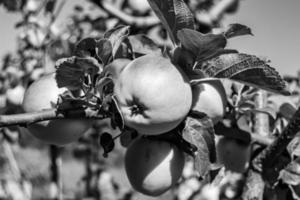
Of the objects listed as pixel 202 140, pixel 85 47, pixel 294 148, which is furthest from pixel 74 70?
Answer: pixel 294 148

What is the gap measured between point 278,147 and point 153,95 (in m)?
0.36

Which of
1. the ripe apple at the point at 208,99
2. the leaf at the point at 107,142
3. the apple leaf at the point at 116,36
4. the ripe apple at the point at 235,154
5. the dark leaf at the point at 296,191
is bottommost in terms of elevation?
the dark leaf at the point at 296,191

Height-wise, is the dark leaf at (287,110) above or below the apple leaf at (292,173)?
above

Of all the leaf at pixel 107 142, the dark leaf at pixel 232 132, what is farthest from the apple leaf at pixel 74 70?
the dark leaf at pixel 232 132

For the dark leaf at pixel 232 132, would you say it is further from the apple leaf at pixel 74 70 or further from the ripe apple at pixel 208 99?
the apple leaf at pixel 74 70

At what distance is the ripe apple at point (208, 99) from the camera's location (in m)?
0.80

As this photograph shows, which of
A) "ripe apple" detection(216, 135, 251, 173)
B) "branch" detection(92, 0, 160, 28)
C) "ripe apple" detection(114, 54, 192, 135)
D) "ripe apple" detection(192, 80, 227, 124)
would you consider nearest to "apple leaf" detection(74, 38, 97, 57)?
"ripe apple" detection(114, 54, 192, 135)

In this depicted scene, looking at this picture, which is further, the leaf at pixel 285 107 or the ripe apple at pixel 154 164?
the leaf at pixel 285 107

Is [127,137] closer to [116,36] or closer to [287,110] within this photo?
[116,36]

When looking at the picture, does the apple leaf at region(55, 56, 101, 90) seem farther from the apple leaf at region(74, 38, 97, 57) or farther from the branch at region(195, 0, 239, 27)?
the branch at region(195, 0, 239, 27)

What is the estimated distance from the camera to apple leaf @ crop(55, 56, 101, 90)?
0.78 meters

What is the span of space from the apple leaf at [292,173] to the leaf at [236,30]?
14.2 inches

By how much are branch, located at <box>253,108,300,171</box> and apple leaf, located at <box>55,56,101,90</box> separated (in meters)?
0.41

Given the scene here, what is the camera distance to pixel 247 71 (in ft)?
2.50
